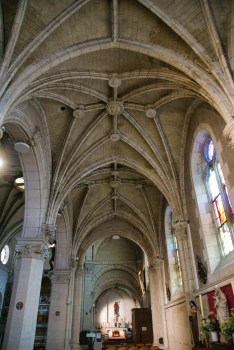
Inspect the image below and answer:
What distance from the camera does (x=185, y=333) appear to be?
11.1m

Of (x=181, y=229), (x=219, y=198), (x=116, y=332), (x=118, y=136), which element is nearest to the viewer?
(x=219, y=198)

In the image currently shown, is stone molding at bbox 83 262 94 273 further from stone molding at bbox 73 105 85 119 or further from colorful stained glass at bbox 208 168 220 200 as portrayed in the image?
colorful stained glass at bbox 208 168 220 200

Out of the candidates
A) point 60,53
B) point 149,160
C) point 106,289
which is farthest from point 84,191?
point 106,289

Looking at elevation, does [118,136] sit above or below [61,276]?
above

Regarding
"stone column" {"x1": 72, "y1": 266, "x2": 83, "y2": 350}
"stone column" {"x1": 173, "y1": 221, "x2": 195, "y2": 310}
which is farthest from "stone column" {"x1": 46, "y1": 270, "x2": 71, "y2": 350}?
"stone column" {"x1": 173, "y1": 221, "x2": 195, "y2": 310}

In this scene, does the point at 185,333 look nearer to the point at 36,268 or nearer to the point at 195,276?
the point at 195,276

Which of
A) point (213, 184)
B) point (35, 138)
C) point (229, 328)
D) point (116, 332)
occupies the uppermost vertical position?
point (35, 138)

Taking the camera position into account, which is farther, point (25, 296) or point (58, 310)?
point (58, 310)

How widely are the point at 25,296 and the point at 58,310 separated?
22.6ft

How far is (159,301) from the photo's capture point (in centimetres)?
1650

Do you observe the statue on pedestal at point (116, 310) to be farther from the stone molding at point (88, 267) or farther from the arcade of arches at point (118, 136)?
the arcade of arches at point (118, 136)

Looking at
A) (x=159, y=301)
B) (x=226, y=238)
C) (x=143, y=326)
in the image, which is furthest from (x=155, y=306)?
(x=226, y=238)

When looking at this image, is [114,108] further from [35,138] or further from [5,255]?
[5,255]

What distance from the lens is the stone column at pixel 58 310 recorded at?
565 inches
